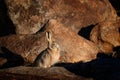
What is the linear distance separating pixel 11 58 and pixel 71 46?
220cm

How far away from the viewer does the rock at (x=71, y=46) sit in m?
12.6

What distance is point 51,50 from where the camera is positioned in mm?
11023

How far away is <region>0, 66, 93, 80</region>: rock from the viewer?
8.81m

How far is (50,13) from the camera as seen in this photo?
14750 mm

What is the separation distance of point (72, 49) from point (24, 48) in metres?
1.73

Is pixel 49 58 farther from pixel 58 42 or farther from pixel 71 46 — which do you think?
pixel 71 46

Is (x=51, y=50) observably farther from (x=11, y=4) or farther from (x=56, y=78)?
(x=11, y=4)

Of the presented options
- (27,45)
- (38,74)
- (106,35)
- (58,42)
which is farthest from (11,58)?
(106,35)

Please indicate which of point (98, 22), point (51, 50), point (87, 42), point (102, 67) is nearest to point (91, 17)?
point (98, 22)

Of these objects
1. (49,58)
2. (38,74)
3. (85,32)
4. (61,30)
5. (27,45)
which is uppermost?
(61,30)

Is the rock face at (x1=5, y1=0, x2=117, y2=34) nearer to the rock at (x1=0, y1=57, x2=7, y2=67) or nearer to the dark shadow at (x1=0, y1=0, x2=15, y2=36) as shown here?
the dark shadow at (x1=0, y1=0, x2=15, y2=36)

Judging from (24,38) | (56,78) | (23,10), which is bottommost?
(56,78)

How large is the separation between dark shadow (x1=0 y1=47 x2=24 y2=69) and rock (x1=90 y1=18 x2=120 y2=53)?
→ 11.4 ft

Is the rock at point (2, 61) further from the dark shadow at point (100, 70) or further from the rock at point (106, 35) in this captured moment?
the rock at point (106, 35)
